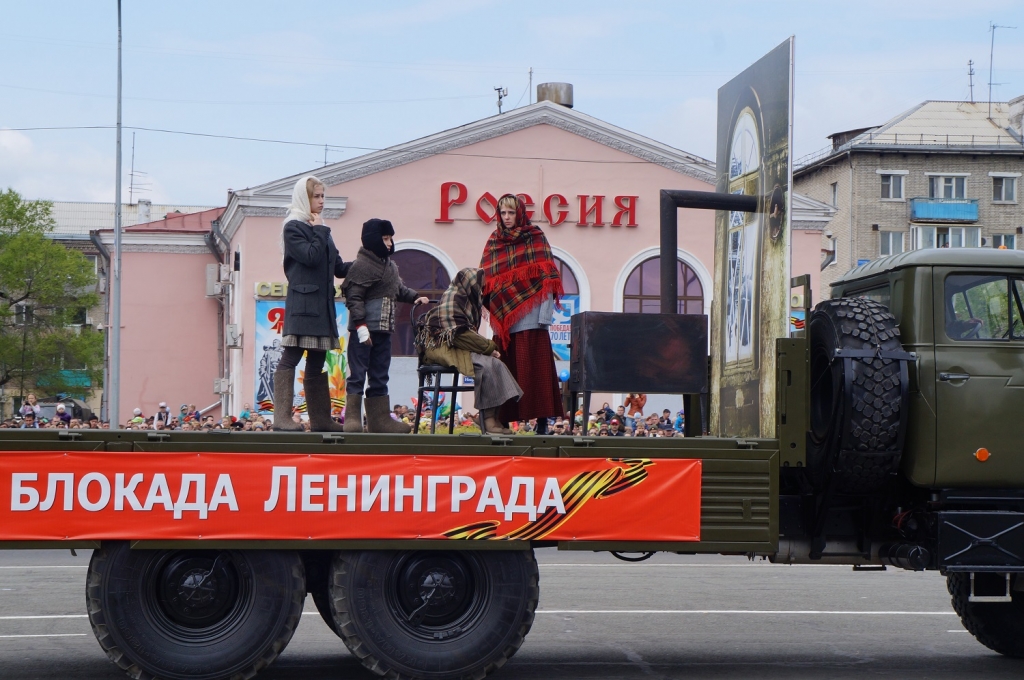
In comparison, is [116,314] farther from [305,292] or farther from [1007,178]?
[1007,178]

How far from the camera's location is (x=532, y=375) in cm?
913

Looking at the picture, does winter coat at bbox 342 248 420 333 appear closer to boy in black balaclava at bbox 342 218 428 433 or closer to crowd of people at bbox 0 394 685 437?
boy in black balaclava at bbox 342 218 428 433

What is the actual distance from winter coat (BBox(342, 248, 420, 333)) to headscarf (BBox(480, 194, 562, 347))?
678 millimetres

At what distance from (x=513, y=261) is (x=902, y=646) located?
4.06 metres

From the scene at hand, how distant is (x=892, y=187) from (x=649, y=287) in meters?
26.9

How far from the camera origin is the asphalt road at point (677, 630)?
8328 mm

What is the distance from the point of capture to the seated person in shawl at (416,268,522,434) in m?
8.70

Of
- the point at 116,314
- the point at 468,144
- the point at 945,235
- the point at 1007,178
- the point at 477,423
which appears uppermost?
the point at 1007,178

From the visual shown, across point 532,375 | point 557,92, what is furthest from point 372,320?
point 557,92

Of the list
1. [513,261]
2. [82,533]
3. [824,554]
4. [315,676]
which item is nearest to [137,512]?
[82,533]

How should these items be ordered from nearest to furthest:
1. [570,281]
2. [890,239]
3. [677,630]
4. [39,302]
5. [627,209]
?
[677,630] < [570,281] < [627,209] < [39,302] < [890,239]

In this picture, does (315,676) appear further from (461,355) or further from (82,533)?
(461,355)

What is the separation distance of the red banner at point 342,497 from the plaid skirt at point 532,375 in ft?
5.29

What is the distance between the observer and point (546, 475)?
24.3 feet
